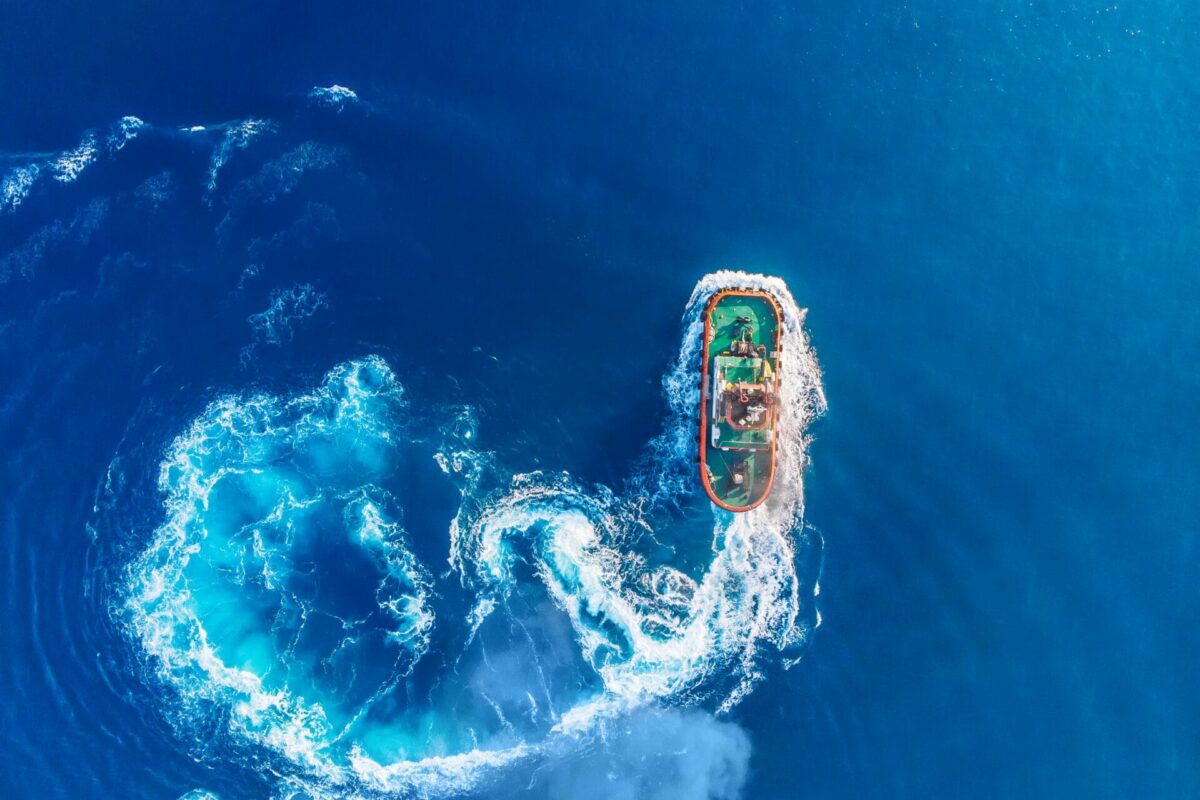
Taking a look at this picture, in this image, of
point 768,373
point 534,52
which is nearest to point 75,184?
point 534,52

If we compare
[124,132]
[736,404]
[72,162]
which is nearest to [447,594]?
[736,404]

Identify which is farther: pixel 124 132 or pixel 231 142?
pixel 124 132

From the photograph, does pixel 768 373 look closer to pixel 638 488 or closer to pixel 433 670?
pixel 638 488

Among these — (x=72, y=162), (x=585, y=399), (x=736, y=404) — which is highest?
(x=72, y=162)

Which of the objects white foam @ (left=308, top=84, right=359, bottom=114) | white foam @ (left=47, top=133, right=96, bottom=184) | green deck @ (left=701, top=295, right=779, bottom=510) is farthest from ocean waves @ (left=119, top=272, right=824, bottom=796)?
white foam @ (left=47, top=133, right=96, bottom=184)

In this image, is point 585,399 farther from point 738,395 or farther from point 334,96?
point 334,96

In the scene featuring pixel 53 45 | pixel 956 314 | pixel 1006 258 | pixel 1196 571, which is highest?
pixel 53 45

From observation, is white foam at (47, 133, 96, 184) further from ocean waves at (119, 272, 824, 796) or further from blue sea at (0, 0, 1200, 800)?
ocean waves at (119, 272, 824, 796)
